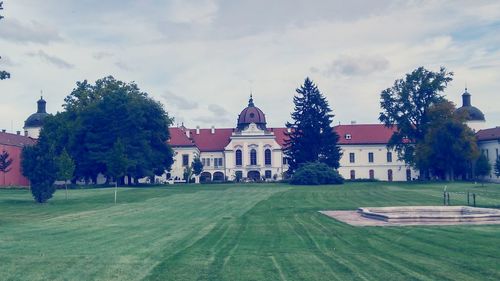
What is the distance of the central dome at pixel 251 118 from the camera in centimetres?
10069

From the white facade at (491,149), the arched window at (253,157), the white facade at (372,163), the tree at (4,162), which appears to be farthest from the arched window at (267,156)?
the tree at (4,162)

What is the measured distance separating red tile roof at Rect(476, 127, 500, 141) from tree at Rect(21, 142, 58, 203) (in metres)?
69.9

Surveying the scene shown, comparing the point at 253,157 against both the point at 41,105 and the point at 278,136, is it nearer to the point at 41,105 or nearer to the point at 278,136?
the point at 278,136

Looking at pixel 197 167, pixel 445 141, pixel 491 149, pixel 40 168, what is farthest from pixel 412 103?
pixel 40 168

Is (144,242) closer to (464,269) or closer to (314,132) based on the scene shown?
(464,269)

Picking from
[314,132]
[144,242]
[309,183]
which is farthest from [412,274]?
[314,132]

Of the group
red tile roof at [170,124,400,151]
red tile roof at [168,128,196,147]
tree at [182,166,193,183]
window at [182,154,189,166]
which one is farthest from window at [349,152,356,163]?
tree at [182,166,193,183]

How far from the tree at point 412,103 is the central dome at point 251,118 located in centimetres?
2774

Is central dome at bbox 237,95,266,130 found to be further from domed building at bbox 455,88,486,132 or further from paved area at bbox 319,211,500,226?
paved area at bbox 319,211,500,226

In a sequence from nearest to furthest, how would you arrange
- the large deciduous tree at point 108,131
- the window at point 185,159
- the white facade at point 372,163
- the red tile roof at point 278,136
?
the large deciduous tree at point 108,131 → the window at point 185,159 → the red tile roof at point 278,136 → the white facade at point 372,163

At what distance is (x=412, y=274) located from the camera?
1162cm

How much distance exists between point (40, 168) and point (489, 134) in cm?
7467

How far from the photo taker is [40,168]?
123 feet

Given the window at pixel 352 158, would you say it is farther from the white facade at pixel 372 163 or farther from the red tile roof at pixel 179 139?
the red tile roof at pixel 179 139
